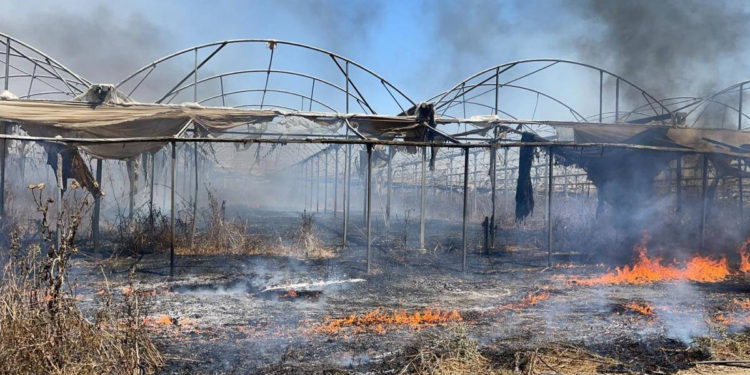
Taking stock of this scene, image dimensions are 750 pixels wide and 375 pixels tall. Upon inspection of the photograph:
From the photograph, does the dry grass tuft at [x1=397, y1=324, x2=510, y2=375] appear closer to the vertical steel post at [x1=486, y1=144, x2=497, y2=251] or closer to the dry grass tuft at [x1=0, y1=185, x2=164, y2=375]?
the dry grass tuft at [x1=0, y1=185, x2=164, y2=375]

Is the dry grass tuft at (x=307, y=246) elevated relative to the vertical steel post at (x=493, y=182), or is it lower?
lower

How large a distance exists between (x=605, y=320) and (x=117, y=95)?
1176 centimetres

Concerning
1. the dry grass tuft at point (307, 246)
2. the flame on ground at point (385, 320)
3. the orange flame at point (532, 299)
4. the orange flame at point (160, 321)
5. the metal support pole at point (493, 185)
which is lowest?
the flame on ground at point (385, 320)

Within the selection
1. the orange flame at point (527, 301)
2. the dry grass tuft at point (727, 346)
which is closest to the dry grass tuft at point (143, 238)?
the orange flame at point (527, 301)

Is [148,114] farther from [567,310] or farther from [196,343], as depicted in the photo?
[567,310]

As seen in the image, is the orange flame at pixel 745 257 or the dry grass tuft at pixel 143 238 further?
the dry grass tuft at pixel 143 238

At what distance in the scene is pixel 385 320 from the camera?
22.8 ft

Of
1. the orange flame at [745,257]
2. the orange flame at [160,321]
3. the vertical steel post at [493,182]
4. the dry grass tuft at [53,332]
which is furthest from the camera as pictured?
the vertical steel post at [493,182]

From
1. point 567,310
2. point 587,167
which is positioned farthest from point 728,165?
point 567,310

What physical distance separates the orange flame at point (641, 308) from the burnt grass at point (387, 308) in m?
0.10

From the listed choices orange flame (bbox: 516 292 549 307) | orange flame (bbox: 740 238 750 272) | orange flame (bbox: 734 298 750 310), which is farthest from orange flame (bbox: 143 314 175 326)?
orange flame (bbox: 740 238 750 272)

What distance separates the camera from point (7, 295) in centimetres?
420

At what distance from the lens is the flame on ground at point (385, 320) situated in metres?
6.54

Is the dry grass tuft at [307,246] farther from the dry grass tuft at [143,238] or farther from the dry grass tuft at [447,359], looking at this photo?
the dry grass tuft at [447,359]
